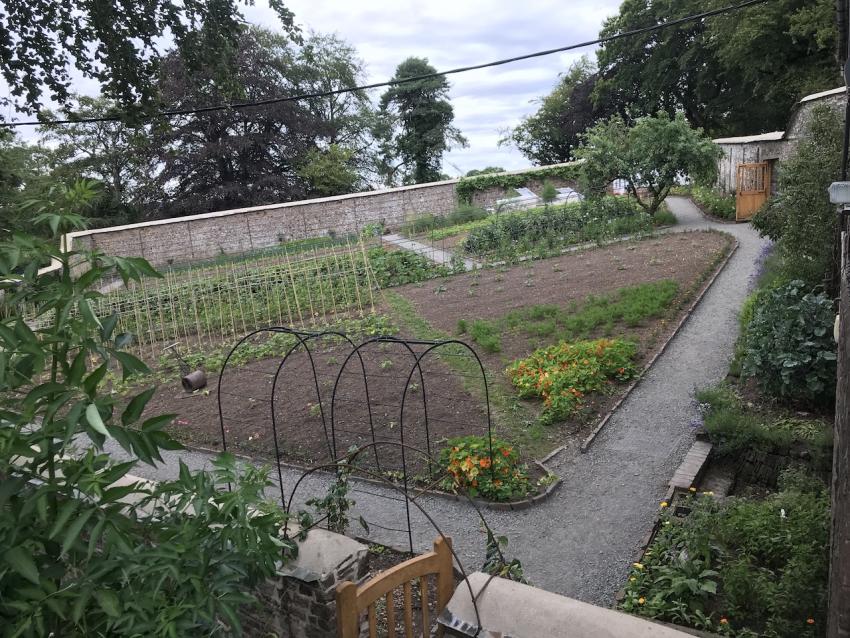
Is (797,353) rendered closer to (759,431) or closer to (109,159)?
(759,431)

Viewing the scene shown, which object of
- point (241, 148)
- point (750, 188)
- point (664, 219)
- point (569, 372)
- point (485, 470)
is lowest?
point (485, 470)

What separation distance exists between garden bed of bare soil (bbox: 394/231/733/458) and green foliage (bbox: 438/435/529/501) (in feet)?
1.92

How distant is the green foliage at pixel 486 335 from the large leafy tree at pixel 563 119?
90.0 ft

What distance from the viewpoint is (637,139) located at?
670 inches

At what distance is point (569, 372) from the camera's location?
7840 millimetres

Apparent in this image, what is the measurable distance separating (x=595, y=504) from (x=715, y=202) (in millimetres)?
16802

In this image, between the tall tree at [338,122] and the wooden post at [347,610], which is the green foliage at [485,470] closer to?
the wooden post at [347,610]

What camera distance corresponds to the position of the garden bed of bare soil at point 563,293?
728 centimetres

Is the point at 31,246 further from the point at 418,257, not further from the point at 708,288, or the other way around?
the point at 418,257

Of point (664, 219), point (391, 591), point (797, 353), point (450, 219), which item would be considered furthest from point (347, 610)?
point (450, 219)

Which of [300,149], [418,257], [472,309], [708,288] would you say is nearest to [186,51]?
[472,309]

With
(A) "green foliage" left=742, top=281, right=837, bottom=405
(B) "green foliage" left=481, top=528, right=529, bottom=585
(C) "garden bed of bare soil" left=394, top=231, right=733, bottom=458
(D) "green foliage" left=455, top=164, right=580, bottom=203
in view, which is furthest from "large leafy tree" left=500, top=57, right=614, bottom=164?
(B) "green foliage" left=481, top=528, right=529, bottom=585

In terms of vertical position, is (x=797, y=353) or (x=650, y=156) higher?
(x=650, y=156)

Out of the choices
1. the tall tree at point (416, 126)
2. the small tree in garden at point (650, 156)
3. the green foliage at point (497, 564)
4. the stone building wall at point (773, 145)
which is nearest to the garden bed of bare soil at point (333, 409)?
the green foliage at point (497, 564)
